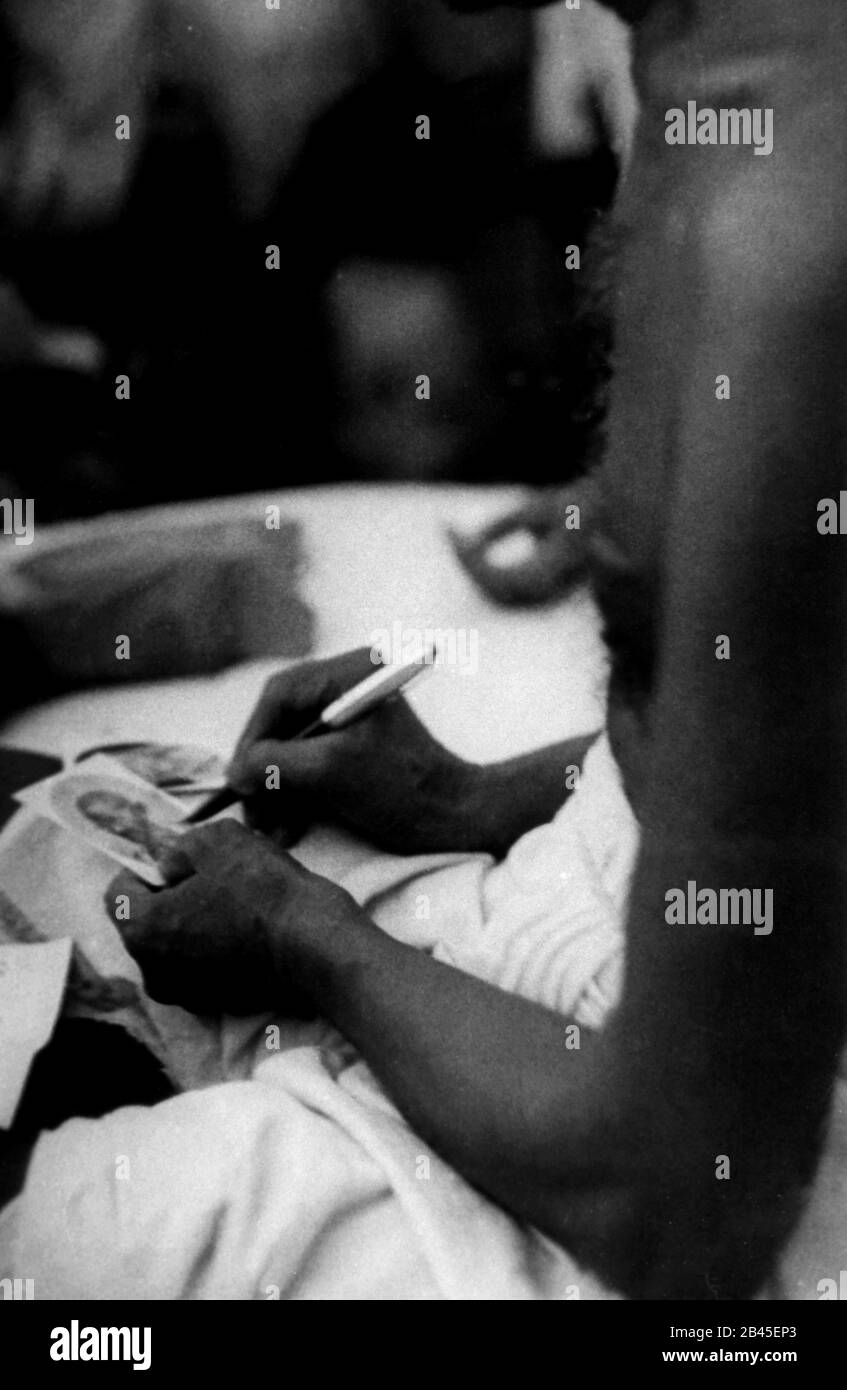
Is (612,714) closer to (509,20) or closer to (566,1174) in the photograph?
(566,1174)

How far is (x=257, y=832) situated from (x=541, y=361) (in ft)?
1.50

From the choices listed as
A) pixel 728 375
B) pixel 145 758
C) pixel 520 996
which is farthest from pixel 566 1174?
pixel 728 375

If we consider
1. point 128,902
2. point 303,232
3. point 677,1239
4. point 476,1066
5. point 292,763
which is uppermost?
point 303,232

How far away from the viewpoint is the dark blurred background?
119cm

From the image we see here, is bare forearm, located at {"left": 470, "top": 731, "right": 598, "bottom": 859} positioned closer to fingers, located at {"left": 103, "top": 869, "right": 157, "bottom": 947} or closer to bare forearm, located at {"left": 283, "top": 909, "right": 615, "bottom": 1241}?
bare forearm, located at {"left": 283, "top": 909, "right": 615, "bottom": 1241}

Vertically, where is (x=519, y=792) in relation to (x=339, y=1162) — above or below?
above

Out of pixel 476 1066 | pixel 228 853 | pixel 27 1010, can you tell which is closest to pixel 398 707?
pixel 228 853

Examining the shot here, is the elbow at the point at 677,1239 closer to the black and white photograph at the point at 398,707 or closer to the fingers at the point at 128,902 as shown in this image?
the black and white photograph at the point at 398,707

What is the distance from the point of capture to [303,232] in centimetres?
121

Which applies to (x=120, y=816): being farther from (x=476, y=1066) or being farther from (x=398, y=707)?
(x=476, y=1066)

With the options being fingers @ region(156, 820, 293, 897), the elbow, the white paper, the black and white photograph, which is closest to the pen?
the black and white photograph

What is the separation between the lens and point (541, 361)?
47.8 inches

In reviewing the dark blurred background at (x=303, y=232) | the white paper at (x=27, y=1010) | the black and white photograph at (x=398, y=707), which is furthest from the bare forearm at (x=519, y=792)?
the white paper at (x=27, y=1010)

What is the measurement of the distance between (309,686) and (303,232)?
372 millimetres
